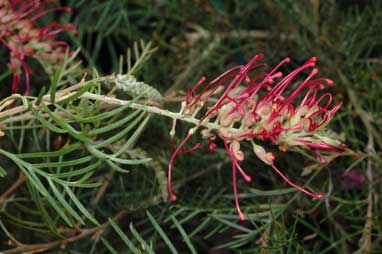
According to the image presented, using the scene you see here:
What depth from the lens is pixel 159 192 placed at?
0.67 metres

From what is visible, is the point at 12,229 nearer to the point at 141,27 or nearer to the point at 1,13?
the point at 1,13

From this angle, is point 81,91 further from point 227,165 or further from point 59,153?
point 227,165

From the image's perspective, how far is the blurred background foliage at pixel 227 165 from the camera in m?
0.65

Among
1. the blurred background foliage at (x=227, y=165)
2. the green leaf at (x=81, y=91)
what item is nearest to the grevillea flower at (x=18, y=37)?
the blurred background foliage at (x=227, y=165)

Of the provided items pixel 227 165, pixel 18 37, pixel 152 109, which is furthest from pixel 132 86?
pixel 227 165

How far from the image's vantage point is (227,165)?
2.56ft

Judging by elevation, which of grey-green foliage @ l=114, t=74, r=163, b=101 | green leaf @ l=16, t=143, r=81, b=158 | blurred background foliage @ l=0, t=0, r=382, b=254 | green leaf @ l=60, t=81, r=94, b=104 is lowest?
blurred background foliage @ l=0, t=0, r=382, b=254

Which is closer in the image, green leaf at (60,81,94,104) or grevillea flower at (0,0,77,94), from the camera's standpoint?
green leaf at (60,81,94,104)

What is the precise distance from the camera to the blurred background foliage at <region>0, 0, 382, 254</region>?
65cm

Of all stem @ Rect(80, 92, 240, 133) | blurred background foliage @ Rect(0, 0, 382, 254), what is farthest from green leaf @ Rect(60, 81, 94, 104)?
blurred background foliage @ Rect(0, 0, 382, 254)

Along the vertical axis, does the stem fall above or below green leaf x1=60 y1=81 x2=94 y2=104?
below

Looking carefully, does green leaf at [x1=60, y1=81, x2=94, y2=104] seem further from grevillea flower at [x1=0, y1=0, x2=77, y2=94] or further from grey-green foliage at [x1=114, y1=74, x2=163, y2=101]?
grevillea flower at [x1=0, y1=0, x2=77, y2=94]

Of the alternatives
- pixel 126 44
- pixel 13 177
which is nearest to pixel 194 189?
pixel 13 177

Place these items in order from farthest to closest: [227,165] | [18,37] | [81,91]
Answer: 1. [227,165]
2. [18,37]
3. [81,91]
